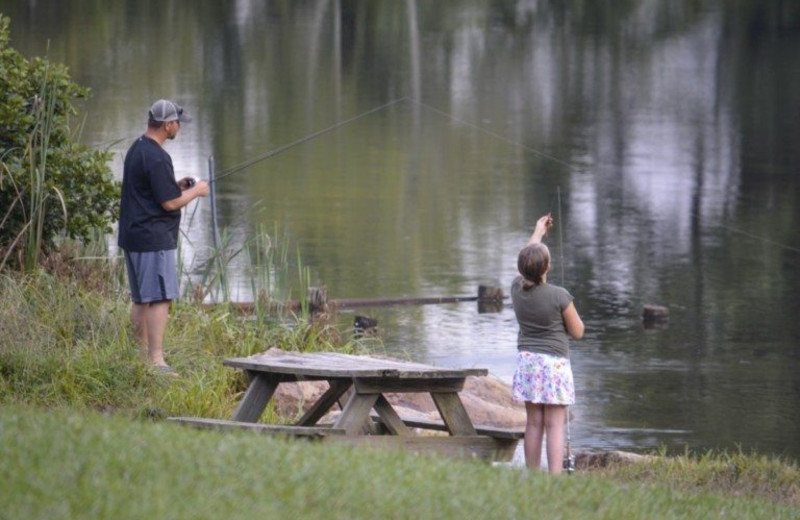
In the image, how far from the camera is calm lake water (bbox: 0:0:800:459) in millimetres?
15398

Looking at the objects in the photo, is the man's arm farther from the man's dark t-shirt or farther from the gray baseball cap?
the gray baseball cap

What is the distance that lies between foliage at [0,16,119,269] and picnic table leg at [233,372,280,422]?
8.32ft

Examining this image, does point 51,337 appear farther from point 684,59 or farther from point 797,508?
point 684,59

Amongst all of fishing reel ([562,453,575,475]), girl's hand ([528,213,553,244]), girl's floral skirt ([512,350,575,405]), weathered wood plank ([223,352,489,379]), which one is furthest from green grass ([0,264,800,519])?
girl's hand ([528,213,553,244])

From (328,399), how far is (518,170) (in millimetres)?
19813

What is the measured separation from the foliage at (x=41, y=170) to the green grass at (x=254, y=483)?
3666 millimetres

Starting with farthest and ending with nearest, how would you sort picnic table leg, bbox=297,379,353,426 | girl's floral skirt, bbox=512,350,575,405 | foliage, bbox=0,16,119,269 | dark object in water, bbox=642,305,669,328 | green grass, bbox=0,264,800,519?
dark object in water, bbox=642,305,669,328, foliage, bbox=0,16,119,269, picnic table leg, bbox=297,379,353,426, girl's floral skirt, bbox=512,350,575,405, green grass, bbox=0,264,800,519

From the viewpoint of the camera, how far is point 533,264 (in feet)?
29.3

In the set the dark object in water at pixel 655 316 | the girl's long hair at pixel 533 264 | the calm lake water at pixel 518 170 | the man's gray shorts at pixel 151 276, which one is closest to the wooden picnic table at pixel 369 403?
the girl's long hair at pixel 533 264

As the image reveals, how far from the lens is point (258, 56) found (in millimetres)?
51938

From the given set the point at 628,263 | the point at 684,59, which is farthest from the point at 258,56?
the point at 628,263

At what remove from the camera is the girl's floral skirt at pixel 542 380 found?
892cm

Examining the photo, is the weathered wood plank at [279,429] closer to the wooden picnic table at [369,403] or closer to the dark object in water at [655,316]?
the wooden picnic table at [369,403]

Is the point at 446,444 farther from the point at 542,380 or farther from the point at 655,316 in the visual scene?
the point at 655,316
